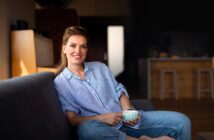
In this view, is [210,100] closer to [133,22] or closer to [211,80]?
[211,80]

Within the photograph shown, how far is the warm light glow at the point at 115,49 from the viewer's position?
9.65 m

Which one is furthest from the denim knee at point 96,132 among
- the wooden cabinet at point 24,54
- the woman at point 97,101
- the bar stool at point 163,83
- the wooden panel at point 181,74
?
the wooden panel at point 181,74

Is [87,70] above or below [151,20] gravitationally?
below

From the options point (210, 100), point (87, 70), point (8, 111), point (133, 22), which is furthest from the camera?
point (133, 22)

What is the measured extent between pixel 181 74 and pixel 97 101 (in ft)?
17.2

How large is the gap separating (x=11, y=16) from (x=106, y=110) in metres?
2.76

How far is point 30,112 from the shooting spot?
44.1 inches

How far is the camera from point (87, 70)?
2.01 metres

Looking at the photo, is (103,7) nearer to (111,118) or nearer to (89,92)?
(89,92)

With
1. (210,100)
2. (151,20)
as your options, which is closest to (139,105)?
(210,100)

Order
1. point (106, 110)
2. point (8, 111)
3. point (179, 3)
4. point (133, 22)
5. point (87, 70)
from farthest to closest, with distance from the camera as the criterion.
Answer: point (133, 22) → point (179, 3) → point (87, 70) → point (106, 110) → point (8, 111)

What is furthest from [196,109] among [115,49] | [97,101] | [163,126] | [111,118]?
[115,49]

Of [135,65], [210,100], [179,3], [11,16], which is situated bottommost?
[210,100]

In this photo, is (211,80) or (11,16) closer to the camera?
(11,16)
